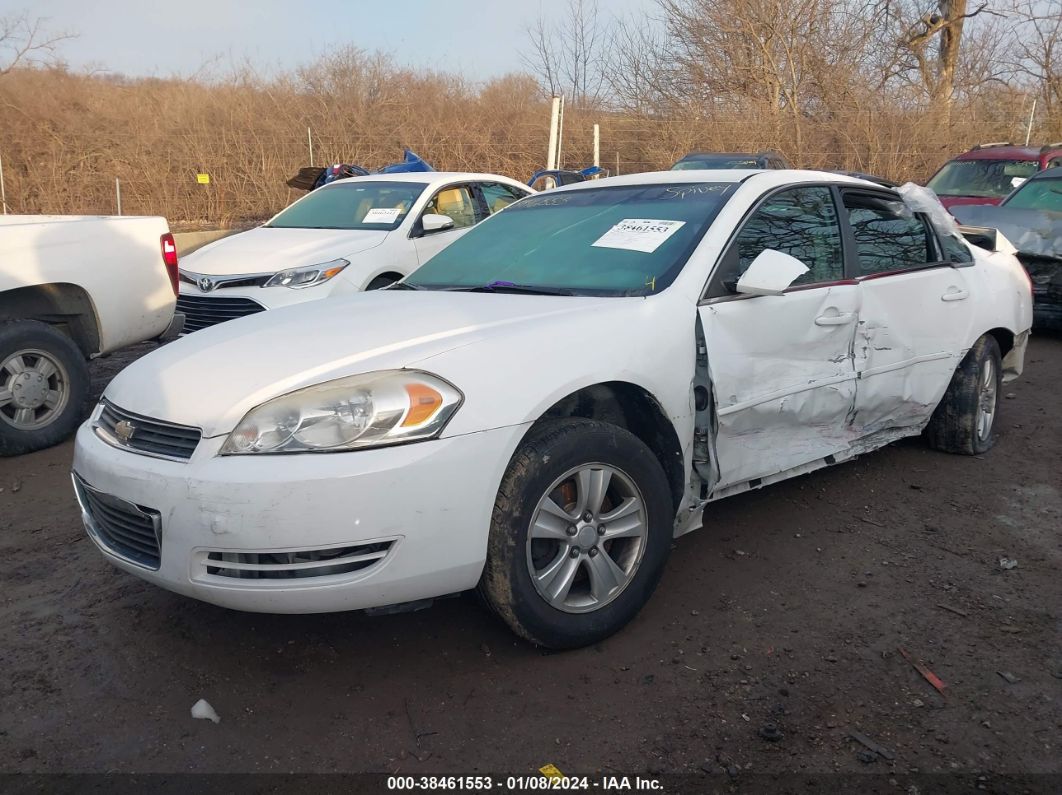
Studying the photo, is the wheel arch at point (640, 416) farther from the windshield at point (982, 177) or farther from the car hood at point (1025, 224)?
the windshield at point (982, 177)

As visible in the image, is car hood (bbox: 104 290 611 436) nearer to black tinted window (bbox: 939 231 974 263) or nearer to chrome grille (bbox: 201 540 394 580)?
chrome grille (bbox: 201 540 394 580)

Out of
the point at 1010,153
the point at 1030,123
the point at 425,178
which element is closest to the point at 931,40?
the point at 1030,123

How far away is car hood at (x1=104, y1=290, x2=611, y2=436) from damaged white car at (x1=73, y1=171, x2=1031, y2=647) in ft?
0.04

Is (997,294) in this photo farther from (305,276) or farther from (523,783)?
(305,276)

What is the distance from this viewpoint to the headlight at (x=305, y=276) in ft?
23.0

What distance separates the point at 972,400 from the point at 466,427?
3345 mm

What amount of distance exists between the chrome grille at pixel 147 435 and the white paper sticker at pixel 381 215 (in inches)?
193

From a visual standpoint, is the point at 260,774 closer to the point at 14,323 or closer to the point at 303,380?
the point at 303,380

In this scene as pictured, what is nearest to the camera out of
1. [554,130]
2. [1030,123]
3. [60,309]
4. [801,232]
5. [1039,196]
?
[801,232]

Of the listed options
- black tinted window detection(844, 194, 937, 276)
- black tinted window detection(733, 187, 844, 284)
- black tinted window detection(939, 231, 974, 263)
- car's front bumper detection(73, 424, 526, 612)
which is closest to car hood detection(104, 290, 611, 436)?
car's front bumper detection(73, 424, 526, 612)

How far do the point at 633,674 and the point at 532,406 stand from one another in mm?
924

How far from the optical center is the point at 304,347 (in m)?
3.03

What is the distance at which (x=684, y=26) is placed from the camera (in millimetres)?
23906

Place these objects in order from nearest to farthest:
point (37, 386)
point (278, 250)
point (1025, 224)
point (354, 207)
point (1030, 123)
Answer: point (37, 386) → point (278, 250) → point (354, 207) → point (1025, 224) → point (1030, 123)
